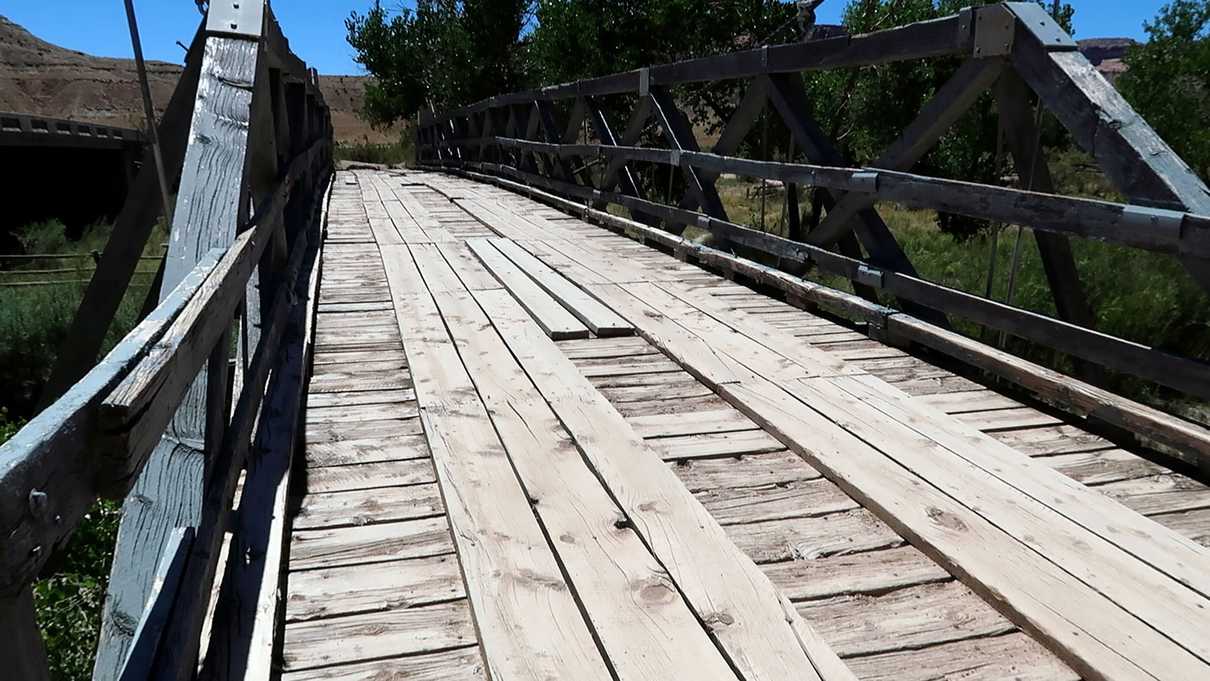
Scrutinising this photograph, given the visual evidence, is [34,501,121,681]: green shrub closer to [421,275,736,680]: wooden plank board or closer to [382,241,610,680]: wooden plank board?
[382,241,610,680]: wooden plank board

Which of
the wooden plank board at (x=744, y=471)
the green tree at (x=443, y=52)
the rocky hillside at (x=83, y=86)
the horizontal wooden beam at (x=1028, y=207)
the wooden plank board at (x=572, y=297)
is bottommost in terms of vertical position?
the wooden plank board at (x=744, y=471)

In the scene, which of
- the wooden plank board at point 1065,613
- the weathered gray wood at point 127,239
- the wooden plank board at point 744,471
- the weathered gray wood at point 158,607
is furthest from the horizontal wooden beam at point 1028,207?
the weathered gray wood at point 127,239

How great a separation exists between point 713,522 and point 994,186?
213 centimetres

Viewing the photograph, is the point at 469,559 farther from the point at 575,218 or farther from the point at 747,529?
the point at 575,218

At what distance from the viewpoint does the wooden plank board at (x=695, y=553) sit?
1.74 meters

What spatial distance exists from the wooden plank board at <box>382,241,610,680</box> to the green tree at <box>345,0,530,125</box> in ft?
66.9

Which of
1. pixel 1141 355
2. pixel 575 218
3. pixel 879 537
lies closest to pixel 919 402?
pixel 1141 355

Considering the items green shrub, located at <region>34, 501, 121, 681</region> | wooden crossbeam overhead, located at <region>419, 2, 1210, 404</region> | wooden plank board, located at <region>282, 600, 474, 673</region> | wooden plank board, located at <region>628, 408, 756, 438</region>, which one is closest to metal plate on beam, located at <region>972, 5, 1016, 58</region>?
wooden crossbeam overhead, located at <region>419, 2, 1210, 404</region>

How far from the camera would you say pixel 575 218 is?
8578 millimetres

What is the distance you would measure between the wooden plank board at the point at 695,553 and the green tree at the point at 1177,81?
10.9 metres

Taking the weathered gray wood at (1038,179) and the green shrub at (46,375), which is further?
the green shrub at (46,375)

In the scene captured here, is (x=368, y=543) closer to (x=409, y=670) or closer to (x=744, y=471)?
(x=409, y=670)

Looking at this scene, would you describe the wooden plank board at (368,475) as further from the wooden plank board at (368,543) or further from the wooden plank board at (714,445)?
the wooden plank board at (714,445)

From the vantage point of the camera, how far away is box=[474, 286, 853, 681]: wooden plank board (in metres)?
1.74
